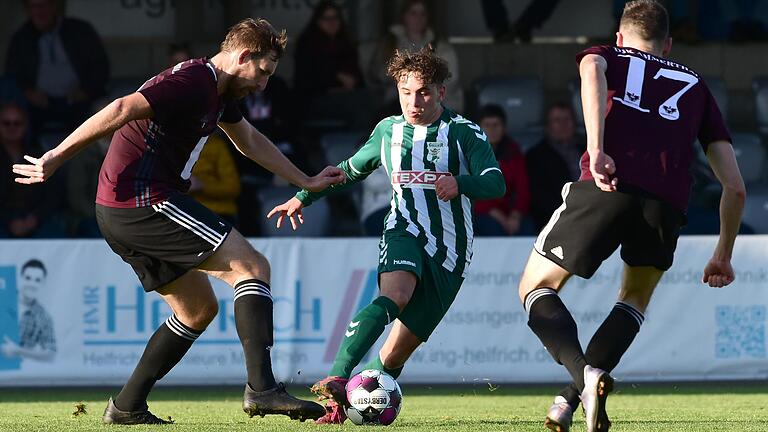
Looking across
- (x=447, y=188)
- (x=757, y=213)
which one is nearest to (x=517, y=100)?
(x=757, y=213)

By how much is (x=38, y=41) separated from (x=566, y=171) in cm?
493

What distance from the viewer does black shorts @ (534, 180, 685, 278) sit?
5.43m

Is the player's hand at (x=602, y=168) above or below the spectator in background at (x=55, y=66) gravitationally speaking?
above

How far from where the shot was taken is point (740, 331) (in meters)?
10.1

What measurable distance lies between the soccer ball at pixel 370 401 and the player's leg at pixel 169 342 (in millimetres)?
714

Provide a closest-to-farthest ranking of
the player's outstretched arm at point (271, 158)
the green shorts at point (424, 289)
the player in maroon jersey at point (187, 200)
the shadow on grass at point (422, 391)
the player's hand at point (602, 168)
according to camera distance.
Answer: the player's hand at point (602, 168), the player in maroon jersey at point (187, 200), the player's outstretched arm at point (271, 158), the green shorts at point (424, 289), the shadow on grass at point (422, 391)

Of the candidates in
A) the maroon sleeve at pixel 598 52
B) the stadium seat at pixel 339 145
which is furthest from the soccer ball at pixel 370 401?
the stadium seat at pixel 339 145

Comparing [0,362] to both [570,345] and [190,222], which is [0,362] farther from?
[570,345]

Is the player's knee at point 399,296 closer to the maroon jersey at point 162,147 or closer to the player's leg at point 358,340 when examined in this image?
the player's leg at point 358,340

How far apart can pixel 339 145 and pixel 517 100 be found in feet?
6.36

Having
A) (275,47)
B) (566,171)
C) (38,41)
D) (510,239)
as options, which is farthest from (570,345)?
(38,41)

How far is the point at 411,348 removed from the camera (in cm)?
656

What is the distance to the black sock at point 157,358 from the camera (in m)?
6.17

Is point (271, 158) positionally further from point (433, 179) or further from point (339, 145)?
point (339, 145)
